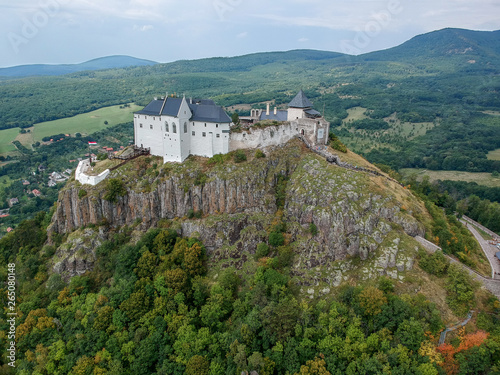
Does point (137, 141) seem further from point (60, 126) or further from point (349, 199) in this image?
point (60, 126)

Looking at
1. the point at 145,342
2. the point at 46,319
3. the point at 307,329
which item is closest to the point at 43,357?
the point at 46,319

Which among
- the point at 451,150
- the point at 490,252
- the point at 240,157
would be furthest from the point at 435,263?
the point at 451,150

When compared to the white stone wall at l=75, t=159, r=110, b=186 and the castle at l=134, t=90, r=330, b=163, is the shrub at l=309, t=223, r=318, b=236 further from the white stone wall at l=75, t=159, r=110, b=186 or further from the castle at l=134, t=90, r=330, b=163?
the white stone wall at l=75, t=159, r=110, b=186

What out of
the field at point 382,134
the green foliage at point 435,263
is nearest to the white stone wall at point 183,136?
the green foliage at point 435,263

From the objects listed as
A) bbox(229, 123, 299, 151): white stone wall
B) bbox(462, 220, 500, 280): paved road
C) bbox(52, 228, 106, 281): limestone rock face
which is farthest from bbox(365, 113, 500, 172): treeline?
bbox(52, 228, 106, 281): limestone rock face

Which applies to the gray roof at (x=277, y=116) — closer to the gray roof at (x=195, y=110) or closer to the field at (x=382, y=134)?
the gray roof at (x=195, y=110)
